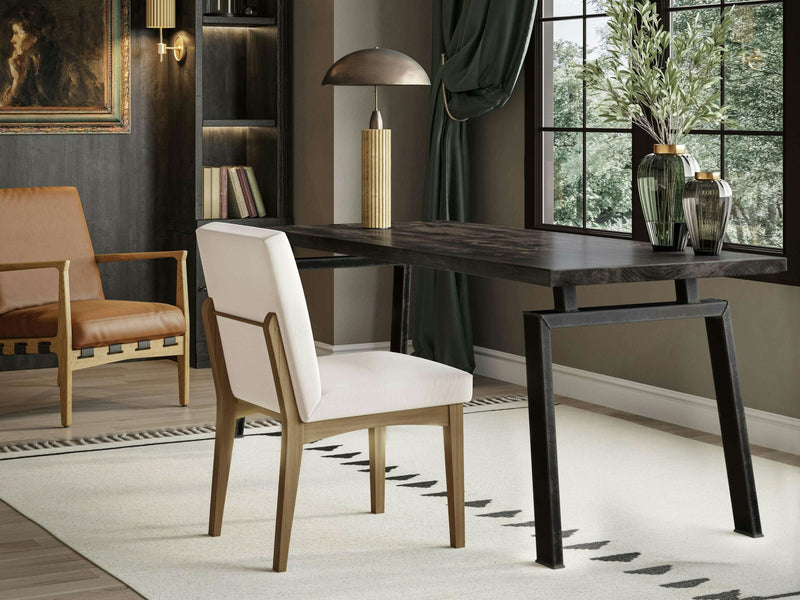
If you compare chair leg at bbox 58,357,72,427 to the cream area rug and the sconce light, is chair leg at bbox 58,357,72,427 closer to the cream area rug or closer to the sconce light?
the cream area rug

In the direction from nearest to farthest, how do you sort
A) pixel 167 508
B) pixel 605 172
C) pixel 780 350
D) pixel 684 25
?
pixel 167 508
pixel 780 350
pixel 684 25
pixel 605 172

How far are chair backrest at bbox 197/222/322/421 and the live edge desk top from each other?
514mm

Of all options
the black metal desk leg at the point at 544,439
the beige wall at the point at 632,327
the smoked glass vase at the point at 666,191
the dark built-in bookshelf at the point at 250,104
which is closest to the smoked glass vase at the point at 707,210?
the smoked glass vase at the point at 666,191

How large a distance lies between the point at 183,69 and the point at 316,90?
0.67 metres

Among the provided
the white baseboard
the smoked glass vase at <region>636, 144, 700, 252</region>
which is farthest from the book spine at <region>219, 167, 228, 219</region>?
the smoked glass vase at <region>636, 144, 700, 252</region>

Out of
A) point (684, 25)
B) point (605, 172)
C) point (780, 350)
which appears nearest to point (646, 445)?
point (780, 350)

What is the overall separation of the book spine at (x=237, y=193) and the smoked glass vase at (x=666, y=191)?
320 cm

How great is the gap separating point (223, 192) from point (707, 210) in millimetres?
3379

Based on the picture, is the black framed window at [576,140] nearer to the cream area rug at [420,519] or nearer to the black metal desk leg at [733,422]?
the cream area rug at [420,519]

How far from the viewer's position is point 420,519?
365cm

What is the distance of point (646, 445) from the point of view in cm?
458

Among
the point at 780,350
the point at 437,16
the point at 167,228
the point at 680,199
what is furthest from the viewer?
the point at 167,228

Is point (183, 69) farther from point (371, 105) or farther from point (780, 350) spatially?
point (780, 350)

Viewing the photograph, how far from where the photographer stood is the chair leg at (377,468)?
3.65 metres
